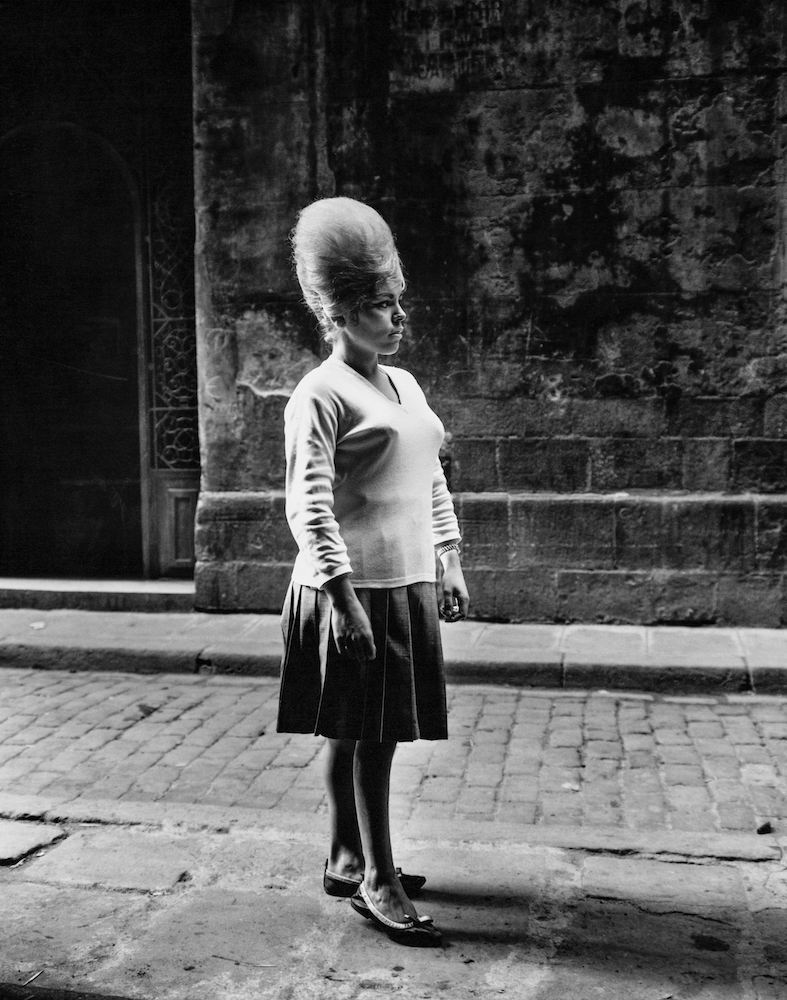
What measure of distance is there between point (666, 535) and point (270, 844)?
12.9 feet

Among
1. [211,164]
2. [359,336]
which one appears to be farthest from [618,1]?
[359,336]

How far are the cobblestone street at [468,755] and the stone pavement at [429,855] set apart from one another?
0.6 inches

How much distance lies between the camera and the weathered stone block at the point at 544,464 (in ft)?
22.7

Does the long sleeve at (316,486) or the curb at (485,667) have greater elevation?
the long sleeve at (316,486)

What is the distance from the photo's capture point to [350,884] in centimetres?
317

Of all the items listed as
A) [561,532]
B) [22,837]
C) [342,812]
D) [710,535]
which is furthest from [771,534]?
[22,837]

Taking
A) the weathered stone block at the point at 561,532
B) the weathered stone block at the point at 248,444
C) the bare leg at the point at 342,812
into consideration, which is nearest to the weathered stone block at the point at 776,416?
the weathered stone block at the point at 561,532

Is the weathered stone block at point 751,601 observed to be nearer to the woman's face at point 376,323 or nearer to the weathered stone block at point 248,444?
the weathered stone block at point 248,444

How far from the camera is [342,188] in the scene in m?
7.08

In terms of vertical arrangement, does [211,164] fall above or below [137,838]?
above

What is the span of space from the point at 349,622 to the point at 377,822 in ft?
2.06

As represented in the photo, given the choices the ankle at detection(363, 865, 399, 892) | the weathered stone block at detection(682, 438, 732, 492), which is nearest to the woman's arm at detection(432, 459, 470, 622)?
the ankle at detection(363, 865, 399, 892)

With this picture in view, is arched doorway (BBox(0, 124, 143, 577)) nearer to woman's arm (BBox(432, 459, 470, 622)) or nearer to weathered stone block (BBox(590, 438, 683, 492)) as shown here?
weathered stone block (BBox(590, 438, 683, 492))

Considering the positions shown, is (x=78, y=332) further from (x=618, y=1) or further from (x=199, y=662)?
(x=618, y=1)
